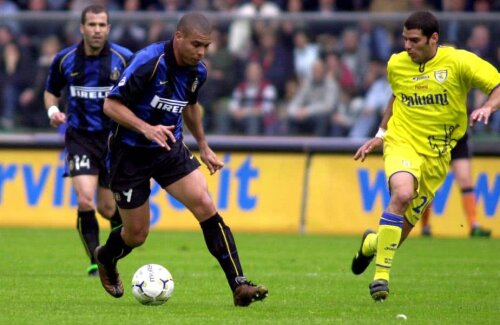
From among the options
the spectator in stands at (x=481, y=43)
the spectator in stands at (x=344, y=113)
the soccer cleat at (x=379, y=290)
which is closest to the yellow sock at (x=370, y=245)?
the soccer cleat at (x=379, y=290)

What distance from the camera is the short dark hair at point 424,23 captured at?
926cm

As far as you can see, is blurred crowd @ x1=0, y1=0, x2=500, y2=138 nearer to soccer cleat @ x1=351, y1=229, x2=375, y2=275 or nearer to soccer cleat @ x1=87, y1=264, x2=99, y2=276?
soccer cleat @ x1=87, y1=264, x2=99, y2=276

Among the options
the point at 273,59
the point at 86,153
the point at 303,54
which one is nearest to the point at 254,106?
the point at 273,59

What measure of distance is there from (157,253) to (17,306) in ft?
16.1

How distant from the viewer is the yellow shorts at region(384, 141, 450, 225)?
9.29 meters

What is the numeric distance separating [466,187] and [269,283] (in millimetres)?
5469

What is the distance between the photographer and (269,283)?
10531 mm

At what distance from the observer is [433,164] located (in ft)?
31.3

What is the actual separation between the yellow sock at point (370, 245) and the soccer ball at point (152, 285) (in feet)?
6.48

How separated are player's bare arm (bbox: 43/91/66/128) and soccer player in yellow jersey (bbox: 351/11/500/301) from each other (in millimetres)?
3262

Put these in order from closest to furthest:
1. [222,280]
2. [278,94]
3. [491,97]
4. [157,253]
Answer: [491,97], [222,280], [157,253], [278,94]

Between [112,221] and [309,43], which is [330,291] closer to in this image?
[112,221]

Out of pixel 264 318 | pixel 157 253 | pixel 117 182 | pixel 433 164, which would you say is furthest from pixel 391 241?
pixel 157 253

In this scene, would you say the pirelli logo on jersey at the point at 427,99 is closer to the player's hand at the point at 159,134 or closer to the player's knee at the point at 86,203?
the player's hand at the point at 159,134
